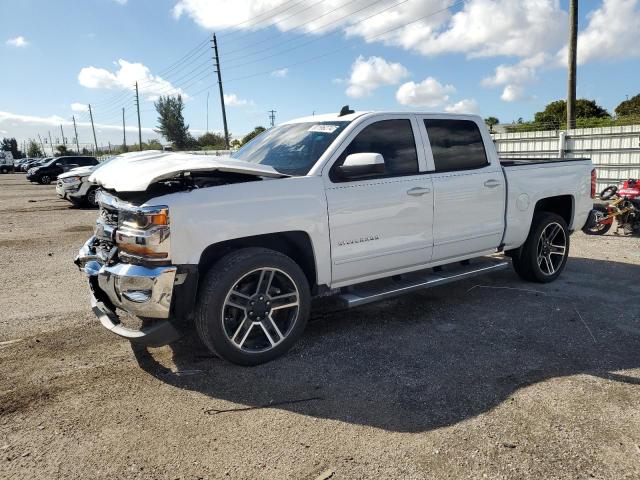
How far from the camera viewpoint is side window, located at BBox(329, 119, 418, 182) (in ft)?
14.5

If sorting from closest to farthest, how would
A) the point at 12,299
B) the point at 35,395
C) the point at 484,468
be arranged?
the point at 484,468 → the point at 35,395 → the point at 12,299

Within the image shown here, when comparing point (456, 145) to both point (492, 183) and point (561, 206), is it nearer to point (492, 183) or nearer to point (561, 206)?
point (492, 183)

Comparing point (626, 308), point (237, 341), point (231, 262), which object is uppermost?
point (231, 262)

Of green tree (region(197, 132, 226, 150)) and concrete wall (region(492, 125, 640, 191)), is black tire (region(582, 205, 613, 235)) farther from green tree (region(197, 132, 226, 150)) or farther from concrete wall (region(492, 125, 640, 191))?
green tree (region(197, 132, 226, 150))

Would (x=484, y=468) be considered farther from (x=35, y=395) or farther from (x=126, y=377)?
(x=35, y=395)

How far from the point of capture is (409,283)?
4629 mm

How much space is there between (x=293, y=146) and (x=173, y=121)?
6543 cm

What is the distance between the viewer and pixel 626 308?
5.10 meters

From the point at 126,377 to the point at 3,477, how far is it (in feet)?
3.81

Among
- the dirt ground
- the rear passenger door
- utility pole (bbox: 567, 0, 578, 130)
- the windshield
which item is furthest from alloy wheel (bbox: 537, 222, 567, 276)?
utility pole (bbox: 567, 0, 578, 130)

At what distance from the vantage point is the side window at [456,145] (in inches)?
192

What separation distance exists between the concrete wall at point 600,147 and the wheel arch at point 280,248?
11037 mm

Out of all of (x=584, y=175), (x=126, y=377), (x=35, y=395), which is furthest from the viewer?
(x=584, y=175)

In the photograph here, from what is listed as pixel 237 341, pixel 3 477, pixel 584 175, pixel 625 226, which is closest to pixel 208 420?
pixel 237 341
